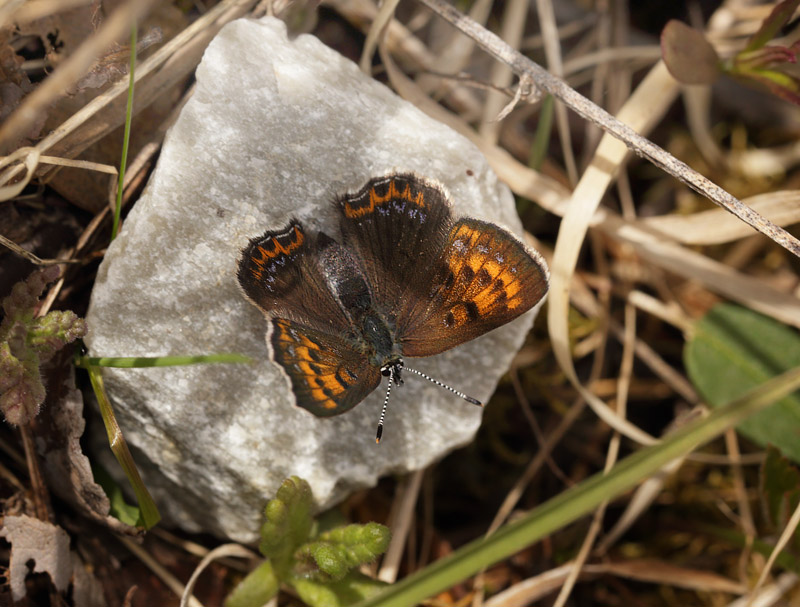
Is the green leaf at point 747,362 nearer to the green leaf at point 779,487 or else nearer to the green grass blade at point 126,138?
the green leaf at point 779,487

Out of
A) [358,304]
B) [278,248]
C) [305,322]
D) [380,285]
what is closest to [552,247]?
[380,285]

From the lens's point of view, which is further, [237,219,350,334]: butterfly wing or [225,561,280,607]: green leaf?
[225,561,280,607]: green leaf

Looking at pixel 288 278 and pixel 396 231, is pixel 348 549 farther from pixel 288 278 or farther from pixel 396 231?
pixel 396 231

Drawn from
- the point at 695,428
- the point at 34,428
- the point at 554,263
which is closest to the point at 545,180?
the point at 554,263

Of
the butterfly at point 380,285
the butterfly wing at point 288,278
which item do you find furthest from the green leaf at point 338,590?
the butterfly wing at point 288,278

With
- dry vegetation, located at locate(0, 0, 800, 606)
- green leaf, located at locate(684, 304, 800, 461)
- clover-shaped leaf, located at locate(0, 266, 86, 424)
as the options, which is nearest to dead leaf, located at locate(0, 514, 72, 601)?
dry vegetation, located at locate(0, 0, 800, 606)

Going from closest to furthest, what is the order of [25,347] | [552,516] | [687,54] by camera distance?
[552,516]
[25,347]
[687,54]

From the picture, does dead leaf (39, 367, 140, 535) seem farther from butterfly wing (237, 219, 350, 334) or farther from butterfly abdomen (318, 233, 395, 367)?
butterfly abdomen (318, 233, 395, 367)
